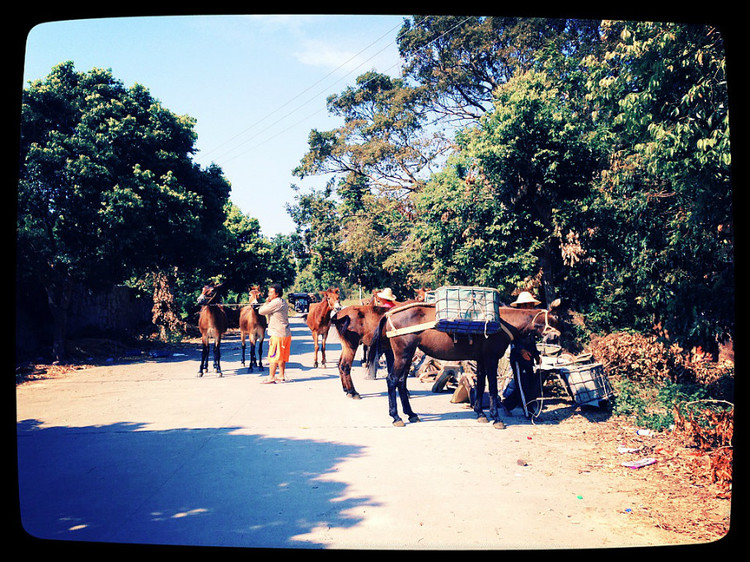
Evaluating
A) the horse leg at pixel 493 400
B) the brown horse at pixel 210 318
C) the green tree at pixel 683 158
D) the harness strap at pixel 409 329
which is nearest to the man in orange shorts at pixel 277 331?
the brown horse at pixel 210 318

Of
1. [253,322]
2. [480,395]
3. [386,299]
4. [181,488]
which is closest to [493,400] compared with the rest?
[480,395]

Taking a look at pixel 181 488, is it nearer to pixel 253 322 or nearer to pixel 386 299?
pixel 386 299

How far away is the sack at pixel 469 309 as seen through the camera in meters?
6.76

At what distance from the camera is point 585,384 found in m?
7.23

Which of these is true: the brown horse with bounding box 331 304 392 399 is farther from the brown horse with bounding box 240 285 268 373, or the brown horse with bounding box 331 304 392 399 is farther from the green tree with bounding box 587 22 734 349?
the green tree with bounding box 587 22 734 349

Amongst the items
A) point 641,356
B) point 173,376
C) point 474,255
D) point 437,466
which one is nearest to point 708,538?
point 437,466

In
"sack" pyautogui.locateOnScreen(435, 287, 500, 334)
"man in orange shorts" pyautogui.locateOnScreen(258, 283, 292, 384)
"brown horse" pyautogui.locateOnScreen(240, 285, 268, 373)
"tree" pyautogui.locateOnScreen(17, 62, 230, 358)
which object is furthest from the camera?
"brown horse" pyautogui.locateOnScreen(240, 285, 268, 373)

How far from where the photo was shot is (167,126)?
15617mm

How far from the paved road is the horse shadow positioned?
15mm

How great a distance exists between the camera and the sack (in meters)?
6.76

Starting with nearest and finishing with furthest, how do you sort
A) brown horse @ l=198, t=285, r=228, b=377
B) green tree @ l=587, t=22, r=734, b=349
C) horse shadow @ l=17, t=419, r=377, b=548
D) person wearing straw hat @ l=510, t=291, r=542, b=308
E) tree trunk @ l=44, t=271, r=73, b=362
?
horse shadow @ l=17, t=419, r=377, b=548, green tree @ l=587, t=22, r=734, b=349, person wearing straw hat @ l=510, t=291, r=542, b=308, brown horse @ l=198, t=285, r=228, b=377, tree trunk @ l=44, t=271, r=73, b=362

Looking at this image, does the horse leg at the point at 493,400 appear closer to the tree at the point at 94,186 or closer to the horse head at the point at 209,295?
the horse head at the point at 209,295

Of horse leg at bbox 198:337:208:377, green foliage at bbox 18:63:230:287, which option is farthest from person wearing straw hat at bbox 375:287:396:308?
green foliage at bbox 18:63:230:287

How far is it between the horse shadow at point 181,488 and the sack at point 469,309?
7.19 ft
